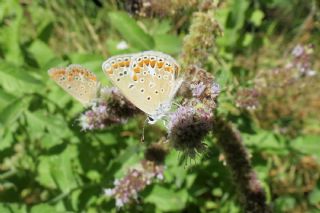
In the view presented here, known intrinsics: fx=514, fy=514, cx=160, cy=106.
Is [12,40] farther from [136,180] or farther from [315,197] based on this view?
[315,197]

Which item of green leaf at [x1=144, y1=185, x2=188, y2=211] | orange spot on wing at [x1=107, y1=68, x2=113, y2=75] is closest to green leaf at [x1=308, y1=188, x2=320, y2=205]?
green leaf at [x1=144, y1=185, x2=188, y2=211]

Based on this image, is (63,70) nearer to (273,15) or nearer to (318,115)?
(318,115)

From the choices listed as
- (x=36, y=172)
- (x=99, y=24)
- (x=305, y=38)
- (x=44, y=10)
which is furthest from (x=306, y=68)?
(x=44, y=10)

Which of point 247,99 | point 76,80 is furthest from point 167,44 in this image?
point 76,80

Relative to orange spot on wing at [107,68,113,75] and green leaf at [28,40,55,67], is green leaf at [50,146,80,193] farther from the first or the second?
orange spot on wing at [107,68,113,75]

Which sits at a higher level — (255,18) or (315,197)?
(255,18)

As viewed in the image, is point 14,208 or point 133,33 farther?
point 133,33
